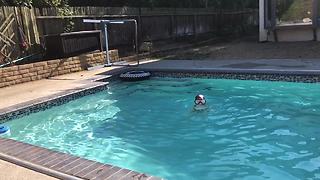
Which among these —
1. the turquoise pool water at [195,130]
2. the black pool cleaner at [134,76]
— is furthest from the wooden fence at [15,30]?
the turquoise pool water at [195,130]

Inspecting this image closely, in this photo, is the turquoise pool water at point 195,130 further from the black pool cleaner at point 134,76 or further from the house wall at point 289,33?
the house wall at point 289,33

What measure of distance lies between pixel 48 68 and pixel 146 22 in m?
6.79

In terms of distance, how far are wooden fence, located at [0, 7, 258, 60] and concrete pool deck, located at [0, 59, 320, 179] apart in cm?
231

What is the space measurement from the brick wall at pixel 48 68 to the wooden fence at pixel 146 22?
1439mm

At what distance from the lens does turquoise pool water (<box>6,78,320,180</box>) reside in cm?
500

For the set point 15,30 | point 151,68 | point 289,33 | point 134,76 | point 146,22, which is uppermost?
point 146,22

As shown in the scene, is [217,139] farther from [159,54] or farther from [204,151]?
[159,54]

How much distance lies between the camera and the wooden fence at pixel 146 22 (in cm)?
1205

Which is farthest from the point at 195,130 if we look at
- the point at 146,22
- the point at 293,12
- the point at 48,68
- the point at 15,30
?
the point at 146,22

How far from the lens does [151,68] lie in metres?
11.2

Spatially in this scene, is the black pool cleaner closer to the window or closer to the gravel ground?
the gravel ground

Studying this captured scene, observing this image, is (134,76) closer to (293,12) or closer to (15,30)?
(15,30)

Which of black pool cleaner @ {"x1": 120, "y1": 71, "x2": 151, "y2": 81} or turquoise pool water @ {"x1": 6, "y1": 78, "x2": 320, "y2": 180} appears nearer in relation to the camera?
turquoise pool water @ {"x1": 6, "y1": 78, "x2": 320, "y2": 180}

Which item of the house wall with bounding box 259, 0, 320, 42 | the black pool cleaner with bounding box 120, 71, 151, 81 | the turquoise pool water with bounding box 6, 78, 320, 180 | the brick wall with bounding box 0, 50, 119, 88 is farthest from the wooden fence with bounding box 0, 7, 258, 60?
the house wall with bounding box 259, 0, 320, 42
